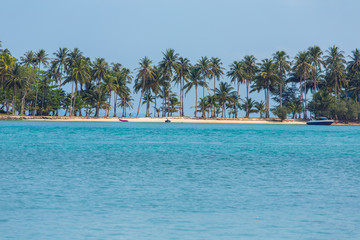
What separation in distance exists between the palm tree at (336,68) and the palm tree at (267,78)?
12998 millimetres

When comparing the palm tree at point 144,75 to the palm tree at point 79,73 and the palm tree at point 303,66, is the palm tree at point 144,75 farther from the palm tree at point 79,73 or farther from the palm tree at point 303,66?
the palm tree at point 303,66

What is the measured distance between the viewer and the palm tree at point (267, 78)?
118 meters

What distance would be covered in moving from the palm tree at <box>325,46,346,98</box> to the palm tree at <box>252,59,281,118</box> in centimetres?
1300

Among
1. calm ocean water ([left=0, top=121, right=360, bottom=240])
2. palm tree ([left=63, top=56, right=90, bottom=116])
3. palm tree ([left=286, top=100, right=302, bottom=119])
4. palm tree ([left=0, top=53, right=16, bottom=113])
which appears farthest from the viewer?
palm tree ([left=286, top=100, right=302, bottom=119])

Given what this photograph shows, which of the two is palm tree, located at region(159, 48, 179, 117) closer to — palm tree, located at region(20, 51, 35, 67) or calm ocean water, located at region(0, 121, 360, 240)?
palm tree, located at region(20, 51, 35, 67)

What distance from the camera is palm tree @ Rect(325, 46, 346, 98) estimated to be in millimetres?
114625

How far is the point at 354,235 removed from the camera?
10992mm

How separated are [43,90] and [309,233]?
10999 cm

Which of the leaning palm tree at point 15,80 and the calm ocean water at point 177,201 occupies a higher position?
the leaning palm tree at point 15,80

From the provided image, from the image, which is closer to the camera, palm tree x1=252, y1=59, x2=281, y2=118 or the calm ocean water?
the calm ocean water

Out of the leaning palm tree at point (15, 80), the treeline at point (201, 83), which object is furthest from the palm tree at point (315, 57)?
the leaning palm tree at point (15, 80)

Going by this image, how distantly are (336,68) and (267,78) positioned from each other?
16730 mm

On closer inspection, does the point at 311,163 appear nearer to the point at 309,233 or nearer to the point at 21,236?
the point at 309,233

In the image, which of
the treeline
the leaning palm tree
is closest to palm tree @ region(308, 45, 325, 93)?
the treeline
